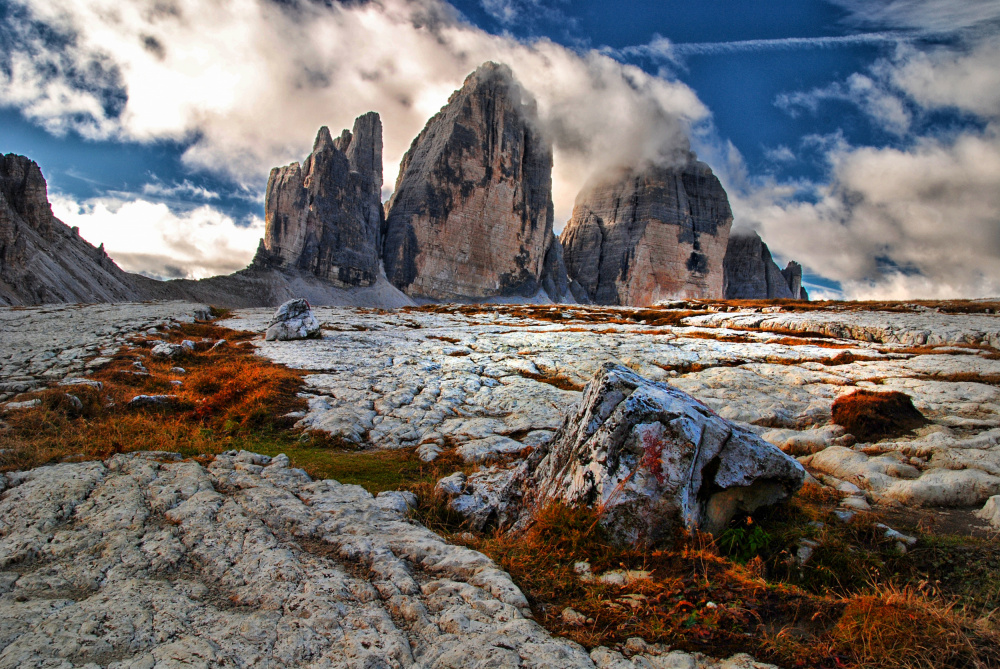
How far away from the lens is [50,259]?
208ft

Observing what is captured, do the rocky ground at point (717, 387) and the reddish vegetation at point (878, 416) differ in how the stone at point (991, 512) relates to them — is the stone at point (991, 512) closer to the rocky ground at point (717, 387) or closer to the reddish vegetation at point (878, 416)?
the rocky ground at point (717, 387)

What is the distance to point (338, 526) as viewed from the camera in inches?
184

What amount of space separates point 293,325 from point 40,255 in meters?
71.7

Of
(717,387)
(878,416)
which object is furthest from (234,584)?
(717,387)

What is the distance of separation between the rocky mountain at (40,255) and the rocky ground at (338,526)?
64.8 metres

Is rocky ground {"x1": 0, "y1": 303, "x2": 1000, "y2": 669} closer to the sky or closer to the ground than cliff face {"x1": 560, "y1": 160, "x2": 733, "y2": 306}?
closer to the ground

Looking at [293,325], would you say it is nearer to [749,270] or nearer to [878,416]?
[878,416]

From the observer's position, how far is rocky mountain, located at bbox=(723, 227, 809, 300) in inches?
5704

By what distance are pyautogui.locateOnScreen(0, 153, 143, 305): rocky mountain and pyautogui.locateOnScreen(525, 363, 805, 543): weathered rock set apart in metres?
73.4

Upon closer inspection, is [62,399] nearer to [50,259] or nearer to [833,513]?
[833,513]

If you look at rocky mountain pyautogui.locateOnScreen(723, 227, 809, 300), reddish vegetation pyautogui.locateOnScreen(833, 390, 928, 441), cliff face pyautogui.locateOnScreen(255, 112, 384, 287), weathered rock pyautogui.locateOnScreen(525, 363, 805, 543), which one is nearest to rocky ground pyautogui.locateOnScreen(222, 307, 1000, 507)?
reddish vegetation pyautogui.locateOnScreen(833, 390, 928, 441)

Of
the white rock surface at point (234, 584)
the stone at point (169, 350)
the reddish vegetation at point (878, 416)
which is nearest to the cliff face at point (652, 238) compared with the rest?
the stone at point (169, 350)

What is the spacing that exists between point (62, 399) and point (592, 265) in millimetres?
129133

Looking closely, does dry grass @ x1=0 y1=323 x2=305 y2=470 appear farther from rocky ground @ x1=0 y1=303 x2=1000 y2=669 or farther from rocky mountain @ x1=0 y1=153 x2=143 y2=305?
rocky mountain @ x1=0 y1=153 x2=143 y2=305
